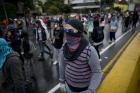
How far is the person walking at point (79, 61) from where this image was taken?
3965 millimetres

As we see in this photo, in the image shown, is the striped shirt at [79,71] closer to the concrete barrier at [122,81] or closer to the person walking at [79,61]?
the person walking at [79,61]

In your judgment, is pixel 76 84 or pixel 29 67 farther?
pixel 29 67

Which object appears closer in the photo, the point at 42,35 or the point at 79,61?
the point at 79,61

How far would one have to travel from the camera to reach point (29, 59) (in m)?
10.3

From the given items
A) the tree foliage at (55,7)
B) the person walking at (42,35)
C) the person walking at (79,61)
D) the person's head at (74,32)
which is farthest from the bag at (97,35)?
the tree foliage at (55,7)

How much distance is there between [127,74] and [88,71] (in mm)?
3405

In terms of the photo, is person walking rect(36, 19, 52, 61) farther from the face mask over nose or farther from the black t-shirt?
the face mask over nose

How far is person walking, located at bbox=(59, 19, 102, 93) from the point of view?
3965 millimetres

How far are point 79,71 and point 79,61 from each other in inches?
5.4

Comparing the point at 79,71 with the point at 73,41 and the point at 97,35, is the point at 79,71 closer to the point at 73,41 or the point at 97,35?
the point at 73,41

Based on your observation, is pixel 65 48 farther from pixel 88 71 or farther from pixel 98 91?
pixel 98 91

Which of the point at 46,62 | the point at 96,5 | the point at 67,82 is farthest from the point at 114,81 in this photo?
the point at 96,5

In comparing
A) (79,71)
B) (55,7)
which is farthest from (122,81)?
(55,7)

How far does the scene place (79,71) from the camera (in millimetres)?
4047
